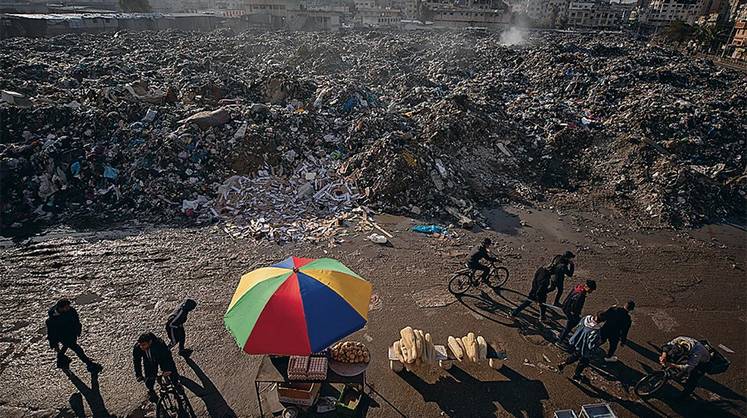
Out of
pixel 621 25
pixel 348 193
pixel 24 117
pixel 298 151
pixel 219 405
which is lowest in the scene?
pixel 219 405

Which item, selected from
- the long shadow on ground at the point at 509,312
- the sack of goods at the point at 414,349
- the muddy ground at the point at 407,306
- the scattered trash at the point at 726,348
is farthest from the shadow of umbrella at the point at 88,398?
the scattered trash at the point at 726,348

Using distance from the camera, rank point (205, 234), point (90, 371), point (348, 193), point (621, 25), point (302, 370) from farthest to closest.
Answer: point (621, 25)
point (348, 193)
point (205, 234)
point (90, 371)
point (302, 370)

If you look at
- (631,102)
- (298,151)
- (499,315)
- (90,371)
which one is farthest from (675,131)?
(90,371)

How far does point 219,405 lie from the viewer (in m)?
4.83

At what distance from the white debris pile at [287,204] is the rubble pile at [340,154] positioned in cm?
4

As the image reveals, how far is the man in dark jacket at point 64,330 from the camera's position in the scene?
15.6ft

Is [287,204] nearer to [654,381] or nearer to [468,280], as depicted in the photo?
[468,280]

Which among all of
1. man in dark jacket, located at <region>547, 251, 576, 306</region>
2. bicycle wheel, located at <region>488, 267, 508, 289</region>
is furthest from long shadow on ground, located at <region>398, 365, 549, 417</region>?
bicycle wheel, located at <region>488, 267, 508, 289</region>

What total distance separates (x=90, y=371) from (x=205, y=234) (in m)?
3.70

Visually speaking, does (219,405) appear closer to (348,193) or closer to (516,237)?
(348,193)

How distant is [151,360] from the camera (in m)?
4.42

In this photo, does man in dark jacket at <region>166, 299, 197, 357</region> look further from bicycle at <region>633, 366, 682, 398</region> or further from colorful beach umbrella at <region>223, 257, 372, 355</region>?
bicycle at <region>633, 366, 682, 398</region>

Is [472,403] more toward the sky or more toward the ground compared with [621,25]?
more toward the ground

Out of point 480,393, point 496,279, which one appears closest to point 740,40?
point 496,279
